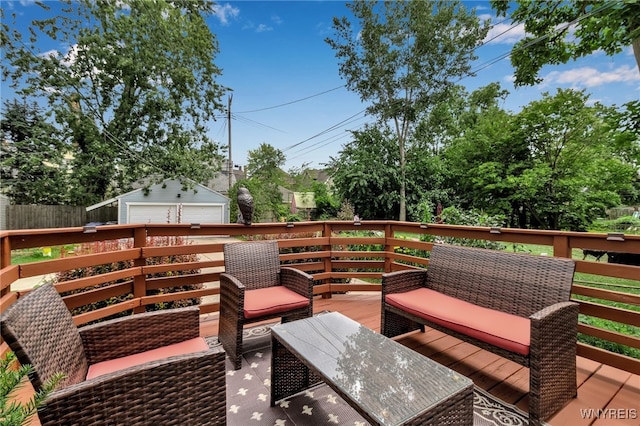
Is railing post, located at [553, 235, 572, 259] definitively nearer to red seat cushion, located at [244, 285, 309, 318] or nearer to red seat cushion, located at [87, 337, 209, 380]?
red seat cushion, located at [244, 285, 309, 318]

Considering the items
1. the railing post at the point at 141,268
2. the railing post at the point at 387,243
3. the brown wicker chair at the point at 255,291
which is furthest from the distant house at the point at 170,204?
the railing post at the point at 387,243

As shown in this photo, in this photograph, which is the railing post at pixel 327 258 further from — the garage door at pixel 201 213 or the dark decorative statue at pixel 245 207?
the garage door at pixel 201 213

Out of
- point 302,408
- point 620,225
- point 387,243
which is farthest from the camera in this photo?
point 620,225

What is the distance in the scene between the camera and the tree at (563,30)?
3.50 m

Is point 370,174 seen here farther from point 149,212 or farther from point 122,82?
point 122,82

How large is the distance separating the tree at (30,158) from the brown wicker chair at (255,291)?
1145cm

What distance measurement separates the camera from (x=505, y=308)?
7.41ft

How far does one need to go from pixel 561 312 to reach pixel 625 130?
4.08 m

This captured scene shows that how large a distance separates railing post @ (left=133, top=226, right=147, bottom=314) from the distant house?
934 centimetres

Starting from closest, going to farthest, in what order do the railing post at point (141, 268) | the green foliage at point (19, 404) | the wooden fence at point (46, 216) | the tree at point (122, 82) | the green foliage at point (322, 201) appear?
the green foliage at point (19, 404) < the railing post at point (141, 268) < the wooden fence at point (46, 216) < the tree at point (122, 82) < the green foliage at point (322, 201)

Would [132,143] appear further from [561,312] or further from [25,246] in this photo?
[561,312]

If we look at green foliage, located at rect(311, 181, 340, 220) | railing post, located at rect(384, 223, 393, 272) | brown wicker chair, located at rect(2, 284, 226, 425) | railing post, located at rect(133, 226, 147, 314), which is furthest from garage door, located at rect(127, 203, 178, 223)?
brown wicker chair, located at rect(2, 284, 226, 425)

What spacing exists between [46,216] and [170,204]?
409 cm

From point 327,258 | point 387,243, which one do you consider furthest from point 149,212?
point 387,243
